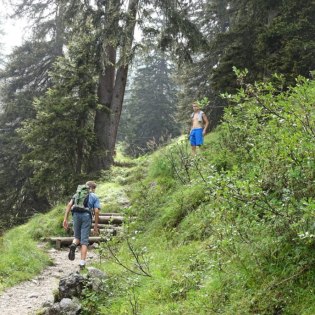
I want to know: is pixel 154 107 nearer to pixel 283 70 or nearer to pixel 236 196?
pixel 283 70

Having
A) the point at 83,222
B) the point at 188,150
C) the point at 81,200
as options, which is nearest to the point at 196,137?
the point at 188,150

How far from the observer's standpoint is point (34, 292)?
7309 millimetres

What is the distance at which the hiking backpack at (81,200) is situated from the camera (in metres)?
8.04

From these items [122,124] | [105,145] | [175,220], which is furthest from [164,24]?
[122,124]

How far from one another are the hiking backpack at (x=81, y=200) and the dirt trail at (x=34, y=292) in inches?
55.7

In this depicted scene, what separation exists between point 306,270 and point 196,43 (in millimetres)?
12789

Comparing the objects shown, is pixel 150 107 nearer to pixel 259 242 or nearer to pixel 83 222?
pixel 83 222

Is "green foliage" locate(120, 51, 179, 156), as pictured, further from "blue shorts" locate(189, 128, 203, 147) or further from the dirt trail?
the dirt trail

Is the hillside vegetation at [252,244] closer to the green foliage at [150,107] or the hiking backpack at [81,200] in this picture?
the hiking backpack at [81,200]

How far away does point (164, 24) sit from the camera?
15633mm

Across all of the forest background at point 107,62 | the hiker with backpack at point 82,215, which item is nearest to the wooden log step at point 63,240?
the hiker with backpack at point 82,215

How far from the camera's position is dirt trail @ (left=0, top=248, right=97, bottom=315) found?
645cm

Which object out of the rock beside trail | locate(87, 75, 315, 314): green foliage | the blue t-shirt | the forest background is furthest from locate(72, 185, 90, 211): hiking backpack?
the forest background

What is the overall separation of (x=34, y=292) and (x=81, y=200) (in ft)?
6.35
